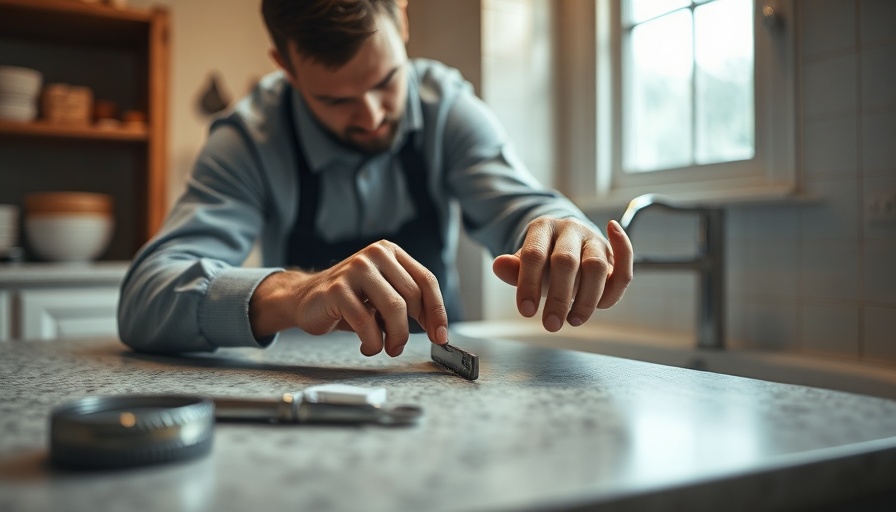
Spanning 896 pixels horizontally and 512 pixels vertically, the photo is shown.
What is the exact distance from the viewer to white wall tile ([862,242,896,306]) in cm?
135

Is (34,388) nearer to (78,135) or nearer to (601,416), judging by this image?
(601,416)

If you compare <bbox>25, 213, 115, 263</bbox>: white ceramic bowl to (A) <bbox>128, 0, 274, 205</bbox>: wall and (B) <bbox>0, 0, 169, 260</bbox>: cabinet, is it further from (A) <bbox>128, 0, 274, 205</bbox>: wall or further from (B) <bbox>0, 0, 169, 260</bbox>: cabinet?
(A) <bbox>128, 0, 274, 205</bbox>: wall

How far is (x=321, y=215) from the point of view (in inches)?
55.2

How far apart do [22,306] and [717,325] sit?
169 centimetres

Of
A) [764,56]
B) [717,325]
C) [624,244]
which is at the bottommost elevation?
[717,325]

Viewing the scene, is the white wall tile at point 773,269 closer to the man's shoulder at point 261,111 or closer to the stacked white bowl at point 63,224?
the man's shoulder at point 261,111

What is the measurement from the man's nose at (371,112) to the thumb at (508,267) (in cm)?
47

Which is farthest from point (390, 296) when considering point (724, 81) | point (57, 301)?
point (57, 301)

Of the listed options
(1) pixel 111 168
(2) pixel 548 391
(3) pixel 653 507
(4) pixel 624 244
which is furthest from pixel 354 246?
(1) pixel 111 168

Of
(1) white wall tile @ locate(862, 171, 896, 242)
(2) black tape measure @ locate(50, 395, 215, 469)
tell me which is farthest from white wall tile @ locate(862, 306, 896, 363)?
(2) black tape measure @ locate(50, 395, 215, 469)

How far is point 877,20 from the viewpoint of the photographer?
1.37m

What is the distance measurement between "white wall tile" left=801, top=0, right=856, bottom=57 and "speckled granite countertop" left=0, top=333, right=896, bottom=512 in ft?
3.28

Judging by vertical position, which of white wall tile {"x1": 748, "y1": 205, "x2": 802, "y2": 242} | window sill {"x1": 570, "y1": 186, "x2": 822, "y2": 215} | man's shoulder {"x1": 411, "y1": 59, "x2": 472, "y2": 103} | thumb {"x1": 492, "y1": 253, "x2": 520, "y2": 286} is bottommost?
thumb {"x1": 492, "y1": 253, "x2": 520, "y2": 286}

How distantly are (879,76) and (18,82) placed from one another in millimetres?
2123
